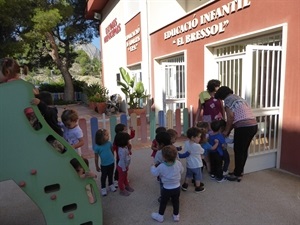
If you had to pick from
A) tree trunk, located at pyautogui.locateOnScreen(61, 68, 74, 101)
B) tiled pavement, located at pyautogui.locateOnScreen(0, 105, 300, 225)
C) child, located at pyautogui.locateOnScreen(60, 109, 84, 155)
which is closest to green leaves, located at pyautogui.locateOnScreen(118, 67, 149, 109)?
tiled pavement, located at pyautogui.locateOnScreen(0, 105, 300, 225)

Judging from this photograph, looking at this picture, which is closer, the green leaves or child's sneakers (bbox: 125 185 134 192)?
child's sneakers (bbox: 125 185 134 192)

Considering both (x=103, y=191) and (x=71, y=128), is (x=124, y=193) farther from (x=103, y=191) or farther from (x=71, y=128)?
(x=71, y=128)

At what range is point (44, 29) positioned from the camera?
530 inches

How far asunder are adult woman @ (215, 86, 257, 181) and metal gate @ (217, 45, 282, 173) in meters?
0.39

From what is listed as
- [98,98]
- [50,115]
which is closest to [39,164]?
[50,115]

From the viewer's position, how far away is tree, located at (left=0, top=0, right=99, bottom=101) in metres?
12.6

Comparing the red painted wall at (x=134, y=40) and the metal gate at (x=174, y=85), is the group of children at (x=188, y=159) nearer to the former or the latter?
the metal gate at (x=174, y=85)

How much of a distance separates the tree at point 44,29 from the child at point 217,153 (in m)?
11.9

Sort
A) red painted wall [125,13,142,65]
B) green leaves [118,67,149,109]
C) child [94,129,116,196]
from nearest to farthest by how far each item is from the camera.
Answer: child [94,129,116,196] → green leaves [118,67,149,109] → red painted wall [125,13,142,65]

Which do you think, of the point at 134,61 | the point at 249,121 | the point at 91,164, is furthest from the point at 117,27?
the point at 249,121

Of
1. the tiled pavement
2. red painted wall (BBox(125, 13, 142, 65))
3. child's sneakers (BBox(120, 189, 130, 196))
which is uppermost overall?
red painted wall (BBox(125, 13, 142, 65))

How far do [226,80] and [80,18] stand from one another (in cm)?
1640

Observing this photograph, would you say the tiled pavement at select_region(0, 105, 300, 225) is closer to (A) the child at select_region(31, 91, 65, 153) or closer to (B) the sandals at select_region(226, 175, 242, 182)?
(B) the sandals at select_region(226, 175, 242, 182)

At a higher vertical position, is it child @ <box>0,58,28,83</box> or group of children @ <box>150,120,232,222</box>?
child @ <box>0,58,28,83</box>
